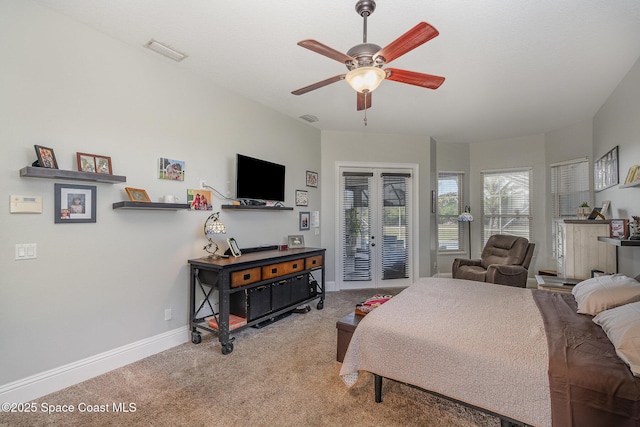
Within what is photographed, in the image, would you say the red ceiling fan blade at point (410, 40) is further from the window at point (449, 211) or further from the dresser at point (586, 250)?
the window at point (449, 211)

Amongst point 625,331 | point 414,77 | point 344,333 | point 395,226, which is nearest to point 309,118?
point 395,226

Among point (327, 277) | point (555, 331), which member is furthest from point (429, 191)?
point (555, 331)

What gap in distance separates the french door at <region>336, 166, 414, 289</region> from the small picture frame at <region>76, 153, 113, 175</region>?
345 centimetres

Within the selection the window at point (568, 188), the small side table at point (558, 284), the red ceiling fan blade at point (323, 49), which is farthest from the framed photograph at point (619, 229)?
the red ceiling fan blade at point (323, 49)

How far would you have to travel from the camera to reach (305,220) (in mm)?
4723

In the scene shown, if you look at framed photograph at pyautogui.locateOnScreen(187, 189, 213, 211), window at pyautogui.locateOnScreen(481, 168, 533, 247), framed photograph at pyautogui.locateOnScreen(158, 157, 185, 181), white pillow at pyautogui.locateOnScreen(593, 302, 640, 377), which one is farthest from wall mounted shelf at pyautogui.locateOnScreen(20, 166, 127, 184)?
window at pyautogui.locateOnScreen(481, 168, 533, 247)

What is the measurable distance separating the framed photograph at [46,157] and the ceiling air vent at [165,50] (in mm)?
1207

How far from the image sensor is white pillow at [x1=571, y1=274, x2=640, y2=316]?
1.94 meters

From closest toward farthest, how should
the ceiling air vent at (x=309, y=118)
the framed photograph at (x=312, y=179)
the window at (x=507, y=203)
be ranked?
1. the ceiling air vent at (x=309, y=118)
2. the framed photograph at (x=312, y=179)
3. the window at (x=507, y=203)

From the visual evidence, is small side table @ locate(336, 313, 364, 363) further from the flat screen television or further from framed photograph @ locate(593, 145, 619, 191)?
framed photograph @ locate(593, 145, 619, 191)

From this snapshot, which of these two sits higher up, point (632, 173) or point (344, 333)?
point (632, 173)

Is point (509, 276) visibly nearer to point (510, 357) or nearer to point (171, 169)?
point (510, 357)

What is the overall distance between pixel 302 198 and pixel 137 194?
2.42m

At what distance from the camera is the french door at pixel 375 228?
206 inches
